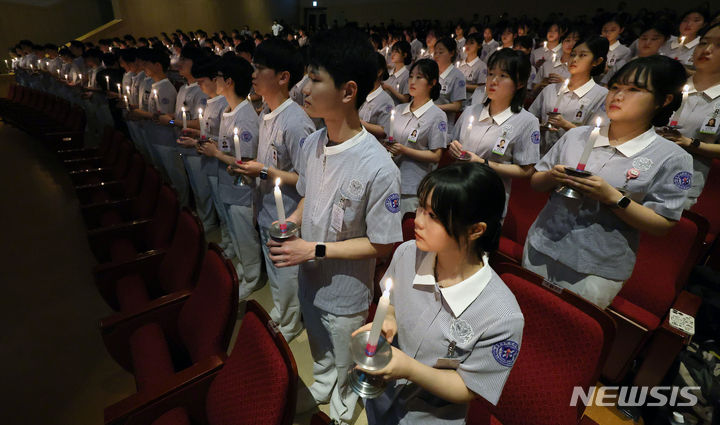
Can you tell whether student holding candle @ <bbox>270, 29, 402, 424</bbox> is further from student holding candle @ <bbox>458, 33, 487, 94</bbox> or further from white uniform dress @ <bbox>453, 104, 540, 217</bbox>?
student holding candle @ <bbox>458, 33, 487, 94</bbox>

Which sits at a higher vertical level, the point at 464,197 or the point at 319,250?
the point at 464,197

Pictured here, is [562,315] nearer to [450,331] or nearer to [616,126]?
[450,331]

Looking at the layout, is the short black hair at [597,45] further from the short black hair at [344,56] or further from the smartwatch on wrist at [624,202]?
the short black hair at [344,56]

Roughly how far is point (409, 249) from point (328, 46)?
799 millimetres

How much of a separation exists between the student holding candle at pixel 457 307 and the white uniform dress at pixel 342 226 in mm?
319

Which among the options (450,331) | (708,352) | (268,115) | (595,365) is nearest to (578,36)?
(708,352)

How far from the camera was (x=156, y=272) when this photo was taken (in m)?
2.31

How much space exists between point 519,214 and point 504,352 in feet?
6.53

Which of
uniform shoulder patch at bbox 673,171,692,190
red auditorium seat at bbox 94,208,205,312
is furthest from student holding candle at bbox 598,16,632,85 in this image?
red auditorium seat at bbox 94,208,205,312

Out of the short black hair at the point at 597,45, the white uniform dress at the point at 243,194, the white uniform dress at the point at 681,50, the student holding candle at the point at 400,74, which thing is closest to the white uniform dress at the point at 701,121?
the short black hair at the point at 597,45

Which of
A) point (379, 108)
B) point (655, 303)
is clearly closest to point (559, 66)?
point (379, 108)

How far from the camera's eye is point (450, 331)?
0.97 meters

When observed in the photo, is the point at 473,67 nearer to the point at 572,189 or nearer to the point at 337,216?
the point at 572,189

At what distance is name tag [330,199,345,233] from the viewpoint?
4.45ft
